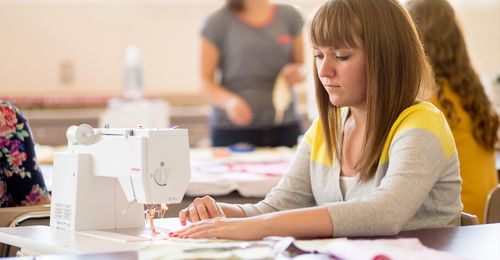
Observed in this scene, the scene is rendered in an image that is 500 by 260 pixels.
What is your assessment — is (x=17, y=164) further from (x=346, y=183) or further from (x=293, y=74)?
(x=293, y=74)

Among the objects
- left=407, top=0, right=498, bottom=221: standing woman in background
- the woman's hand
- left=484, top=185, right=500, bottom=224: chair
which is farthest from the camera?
the woman's hand

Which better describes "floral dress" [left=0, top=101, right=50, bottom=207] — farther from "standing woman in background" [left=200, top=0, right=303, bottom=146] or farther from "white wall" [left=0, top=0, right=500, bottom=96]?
"white wall" [left=0, top=0, right=500, bottom=96]

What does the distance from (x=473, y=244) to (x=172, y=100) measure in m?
4.45

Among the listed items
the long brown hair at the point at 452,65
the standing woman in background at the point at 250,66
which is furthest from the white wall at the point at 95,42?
the long brown hair at the point at 452,65

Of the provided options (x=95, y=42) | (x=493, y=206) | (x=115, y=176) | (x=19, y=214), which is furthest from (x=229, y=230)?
(x=95, y=42)

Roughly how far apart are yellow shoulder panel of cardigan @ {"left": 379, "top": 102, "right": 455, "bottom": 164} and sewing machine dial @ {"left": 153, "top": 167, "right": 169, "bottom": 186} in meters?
0.46

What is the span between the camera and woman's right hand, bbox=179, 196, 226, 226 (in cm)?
169

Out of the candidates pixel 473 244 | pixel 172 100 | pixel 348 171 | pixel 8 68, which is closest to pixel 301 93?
pixel 172 100

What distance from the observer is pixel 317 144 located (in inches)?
76.4

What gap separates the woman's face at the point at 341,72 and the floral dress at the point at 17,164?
33.5 inches

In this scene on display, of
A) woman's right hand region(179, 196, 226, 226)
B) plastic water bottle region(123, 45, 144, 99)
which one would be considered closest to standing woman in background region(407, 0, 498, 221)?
woman's right hand region(179, 196, 226, 226)

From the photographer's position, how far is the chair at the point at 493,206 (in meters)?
2.29

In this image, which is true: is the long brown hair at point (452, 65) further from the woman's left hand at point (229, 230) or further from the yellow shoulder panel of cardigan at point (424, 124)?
the woman's left hand at point (229, 230)

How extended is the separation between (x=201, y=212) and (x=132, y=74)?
160 inches
